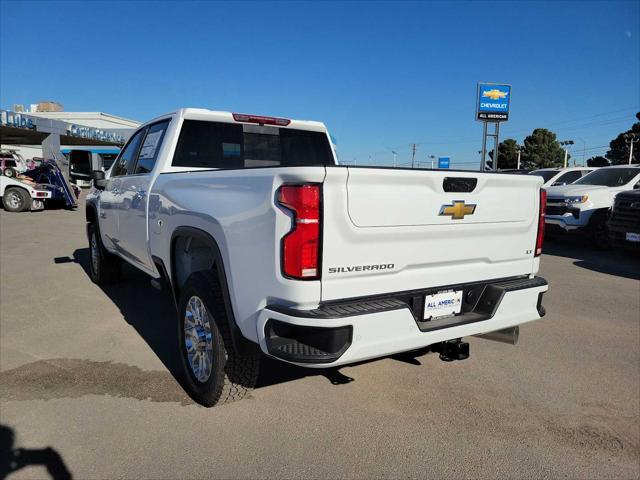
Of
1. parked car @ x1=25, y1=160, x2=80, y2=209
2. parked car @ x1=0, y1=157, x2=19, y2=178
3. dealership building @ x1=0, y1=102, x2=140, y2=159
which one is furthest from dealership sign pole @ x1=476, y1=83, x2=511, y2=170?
dealership building @ x1=0, y1=102, x2=140, y2=159

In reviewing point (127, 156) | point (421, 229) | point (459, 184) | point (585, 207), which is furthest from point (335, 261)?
point (585, 207)

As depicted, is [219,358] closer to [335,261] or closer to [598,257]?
[335,261]

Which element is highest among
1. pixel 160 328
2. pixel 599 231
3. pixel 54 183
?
pixel 54 183

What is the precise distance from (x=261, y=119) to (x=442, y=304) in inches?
103

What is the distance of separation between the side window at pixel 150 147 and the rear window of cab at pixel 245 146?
0.28m

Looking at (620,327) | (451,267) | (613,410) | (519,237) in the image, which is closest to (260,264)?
(451,267)

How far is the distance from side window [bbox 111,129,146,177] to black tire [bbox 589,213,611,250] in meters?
10.2

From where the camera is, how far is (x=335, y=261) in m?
2.35

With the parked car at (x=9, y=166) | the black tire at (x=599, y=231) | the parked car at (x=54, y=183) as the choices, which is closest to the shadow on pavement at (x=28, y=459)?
the black tire at (x=599, y=231)

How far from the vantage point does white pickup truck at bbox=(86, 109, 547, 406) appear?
7.55 feet

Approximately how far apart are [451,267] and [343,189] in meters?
0.97

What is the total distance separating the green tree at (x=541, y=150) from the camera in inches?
2640

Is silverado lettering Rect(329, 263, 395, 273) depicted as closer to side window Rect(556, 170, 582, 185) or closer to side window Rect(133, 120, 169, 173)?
side window Rect(133, 120, 169, 173)

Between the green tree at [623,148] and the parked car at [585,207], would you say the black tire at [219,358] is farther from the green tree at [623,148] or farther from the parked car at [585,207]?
the green tree at [623,148]
